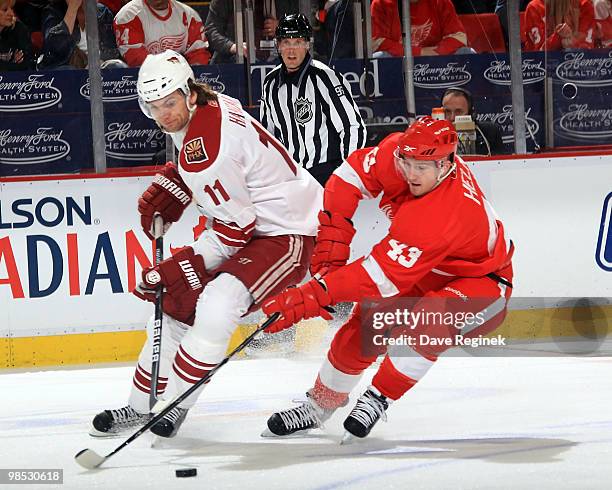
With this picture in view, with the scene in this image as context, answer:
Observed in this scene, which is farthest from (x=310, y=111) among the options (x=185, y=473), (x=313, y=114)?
(x=185, y=473)

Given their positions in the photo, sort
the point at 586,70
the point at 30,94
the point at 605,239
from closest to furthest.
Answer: the point at 605,239 < the point at 30,94 < the point at 586,70

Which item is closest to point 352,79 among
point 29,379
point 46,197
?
point 46,197

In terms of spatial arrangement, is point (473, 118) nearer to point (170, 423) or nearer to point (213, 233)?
point (213, 233)

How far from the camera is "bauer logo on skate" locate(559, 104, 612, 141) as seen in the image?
18.6ft

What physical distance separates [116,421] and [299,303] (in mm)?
816

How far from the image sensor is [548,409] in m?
3.92

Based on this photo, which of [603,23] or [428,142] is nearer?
[428,142]

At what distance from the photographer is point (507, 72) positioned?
5.77 m

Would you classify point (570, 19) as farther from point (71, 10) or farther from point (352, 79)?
point (71, 10)

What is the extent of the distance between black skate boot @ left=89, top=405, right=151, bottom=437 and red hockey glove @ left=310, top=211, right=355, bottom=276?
2.40ft

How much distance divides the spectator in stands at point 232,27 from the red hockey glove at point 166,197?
1816mm

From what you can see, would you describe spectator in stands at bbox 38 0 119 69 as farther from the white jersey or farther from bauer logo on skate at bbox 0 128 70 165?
the white jersey

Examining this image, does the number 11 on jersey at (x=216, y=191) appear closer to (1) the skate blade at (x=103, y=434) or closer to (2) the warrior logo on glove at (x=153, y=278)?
(2) the warrior logo on glove at (x=153, y=278)

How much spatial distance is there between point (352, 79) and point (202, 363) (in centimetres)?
249
